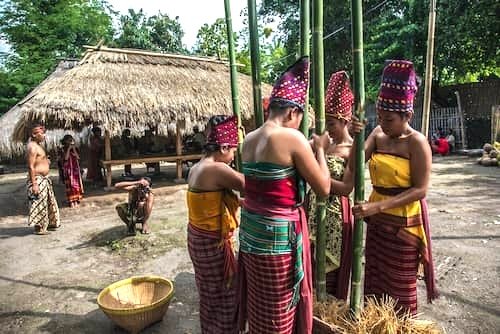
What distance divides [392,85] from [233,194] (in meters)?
1.23

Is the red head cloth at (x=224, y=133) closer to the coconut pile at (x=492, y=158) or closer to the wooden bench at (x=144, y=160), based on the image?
the wooden bench at (x=144, y=160)

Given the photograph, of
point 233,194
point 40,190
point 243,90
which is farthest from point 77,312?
point 243,90

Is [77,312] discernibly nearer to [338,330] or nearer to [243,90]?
[338,330]

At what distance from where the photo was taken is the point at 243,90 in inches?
441

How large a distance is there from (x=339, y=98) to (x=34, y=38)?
20665 millimetres

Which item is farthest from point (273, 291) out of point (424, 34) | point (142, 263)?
point (424, 34)

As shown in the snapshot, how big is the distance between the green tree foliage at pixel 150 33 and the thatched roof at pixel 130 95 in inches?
471

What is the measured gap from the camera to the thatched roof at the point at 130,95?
26.4 ft

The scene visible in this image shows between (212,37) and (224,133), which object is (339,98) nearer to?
(224,133)

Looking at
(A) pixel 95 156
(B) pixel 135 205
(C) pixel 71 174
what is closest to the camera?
(B) pixel 135 205

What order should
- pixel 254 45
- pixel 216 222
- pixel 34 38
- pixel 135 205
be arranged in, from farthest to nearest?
pixel 34 38
pixel 135 205
pixel 216 222
pixel 254 45

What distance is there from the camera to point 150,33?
22.9 metres

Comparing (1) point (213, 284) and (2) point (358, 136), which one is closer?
(2) point (358, 136)

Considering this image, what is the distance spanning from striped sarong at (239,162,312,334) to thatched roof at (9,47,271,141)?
7400 mm
